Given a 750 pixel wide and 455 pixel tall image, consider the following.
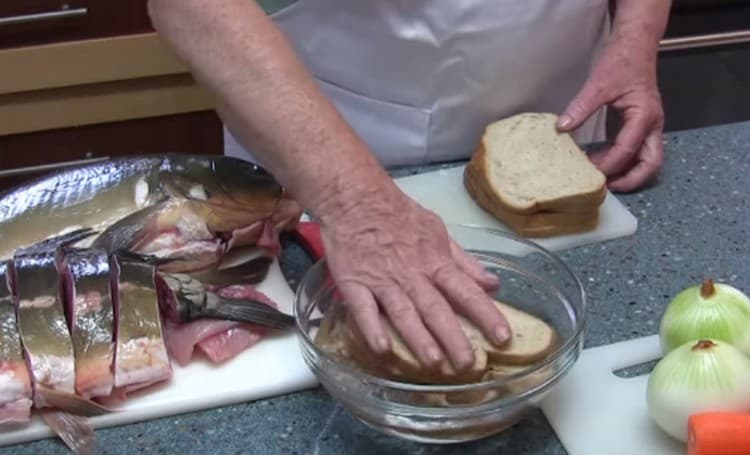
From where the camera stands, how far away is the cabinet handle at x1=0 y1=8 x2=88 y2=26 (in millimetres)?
1900

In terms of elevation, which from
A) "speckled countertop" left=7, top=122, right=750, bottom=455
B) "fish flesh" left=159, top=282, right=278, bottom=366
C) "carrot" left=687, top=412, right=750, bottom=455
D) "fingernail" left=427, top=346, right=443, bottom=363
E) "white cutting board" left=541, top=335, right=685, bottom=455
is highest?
"fingernail" left=427, top=346, right=443, bottom=363

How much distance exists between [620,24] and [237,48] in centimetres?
50

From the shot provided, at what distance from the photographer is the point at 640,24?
1257 millimetres

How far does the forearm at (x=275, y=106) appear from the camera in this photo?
3.04ft

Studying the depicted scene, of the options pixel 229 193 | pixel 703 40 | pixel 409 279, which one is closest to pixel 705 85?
pixel 703 40

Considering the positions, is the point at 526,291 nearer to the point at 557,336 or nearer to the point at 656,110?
the point at 557,336

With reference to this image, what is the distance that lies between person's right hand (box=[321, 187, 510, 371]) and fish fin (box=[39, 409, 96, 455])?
0.71 ft

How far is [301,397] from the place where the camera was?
35.2 inches

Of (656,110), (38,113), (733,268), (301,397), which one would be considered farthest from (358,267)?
(38,113)

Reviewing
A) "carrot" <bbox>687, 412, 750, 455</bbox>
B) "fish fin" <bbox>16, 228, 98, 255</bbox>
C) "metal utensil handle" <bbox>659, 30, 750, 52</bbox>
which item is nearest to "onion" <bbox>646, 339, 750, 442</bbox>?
"carrot" <bbox>687, 412, 750, 455</bbox>

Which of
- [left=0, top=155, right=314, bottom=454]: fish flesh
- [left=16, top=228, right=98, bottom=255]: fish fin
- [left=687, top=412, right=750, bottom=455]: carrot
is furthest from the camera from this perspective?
[left=16, top=228, right=98, bottom=255]: fish fin

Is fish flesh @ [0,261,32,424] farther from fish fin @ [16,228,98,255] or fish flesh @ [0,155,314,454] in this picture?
fish fin @ [16,228,98,255]

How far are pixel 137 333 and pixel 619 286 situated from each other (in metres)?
0.43

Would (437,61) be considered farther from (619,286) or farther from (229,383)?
(229,383)
